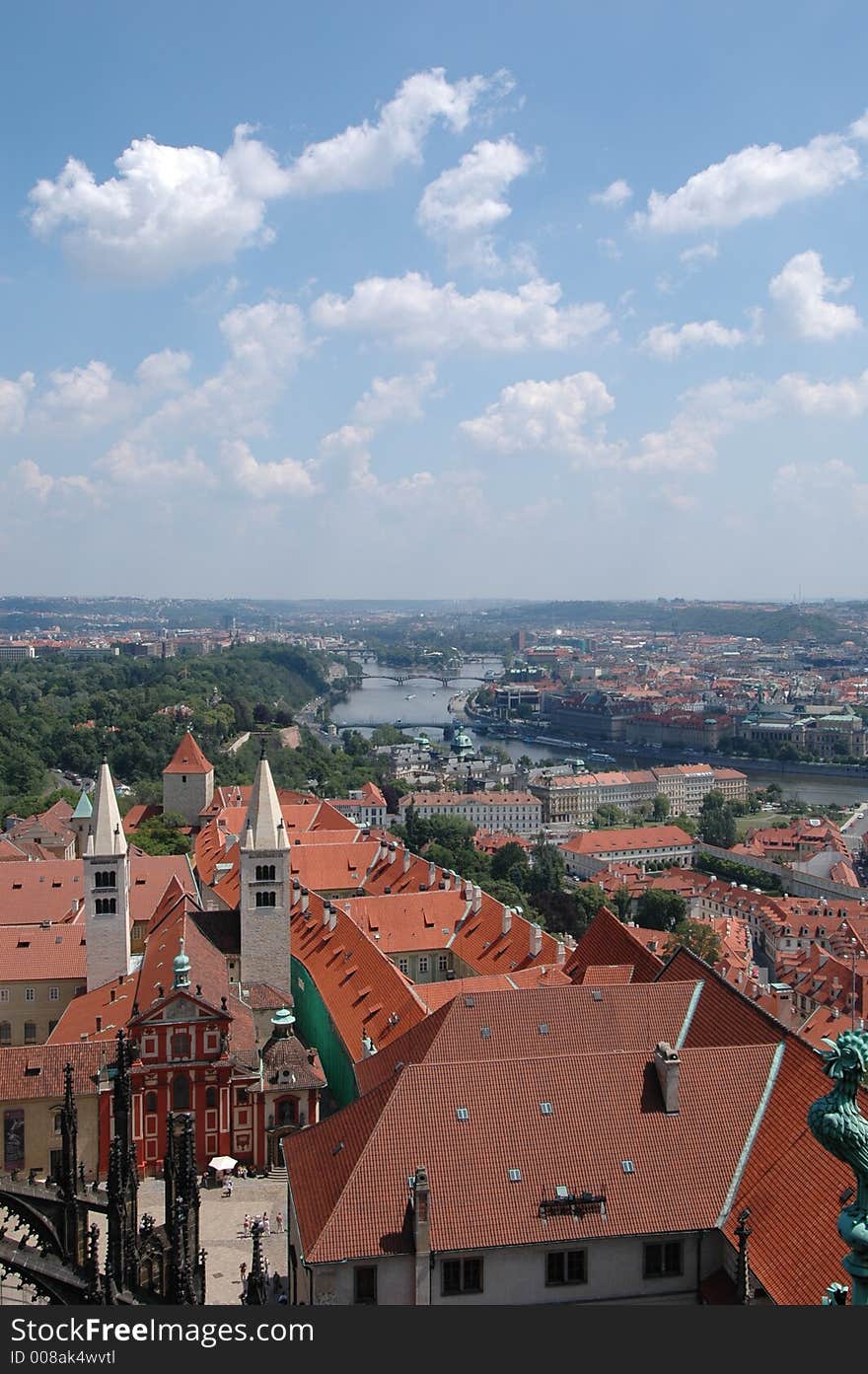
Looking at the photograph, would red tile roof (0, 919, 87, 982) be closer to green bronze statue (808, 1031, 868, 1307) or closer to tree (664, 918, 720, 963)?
tree (664, 918, 720, 963)

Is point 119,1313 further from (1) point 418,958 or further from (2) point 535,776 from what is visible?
(2) point 535,776

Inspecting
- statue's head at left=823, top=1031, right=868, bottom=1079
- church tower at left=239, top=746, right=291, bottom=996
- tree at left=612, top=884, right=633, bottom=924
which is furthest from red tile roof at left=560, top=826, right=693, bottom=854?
statue's head at left=823, top=1031, right=868, bottom=1079

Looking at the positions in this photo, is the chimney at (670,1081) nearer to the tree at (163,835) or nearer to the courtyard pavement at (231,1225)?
the courtyard pavement at (231,1225)

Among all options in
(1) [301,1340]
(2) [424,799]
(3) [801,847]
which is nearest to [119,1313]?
(1) [301,1340]

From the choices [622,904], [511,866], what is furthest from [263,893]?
[622,904]

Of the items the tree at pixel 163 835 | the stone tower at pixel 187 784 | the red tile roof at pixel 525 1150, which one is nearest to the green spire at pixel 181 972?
the red tile roof at pixel 525 1150

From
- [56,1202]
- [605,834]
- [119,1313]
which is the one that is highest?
[119,1313]
